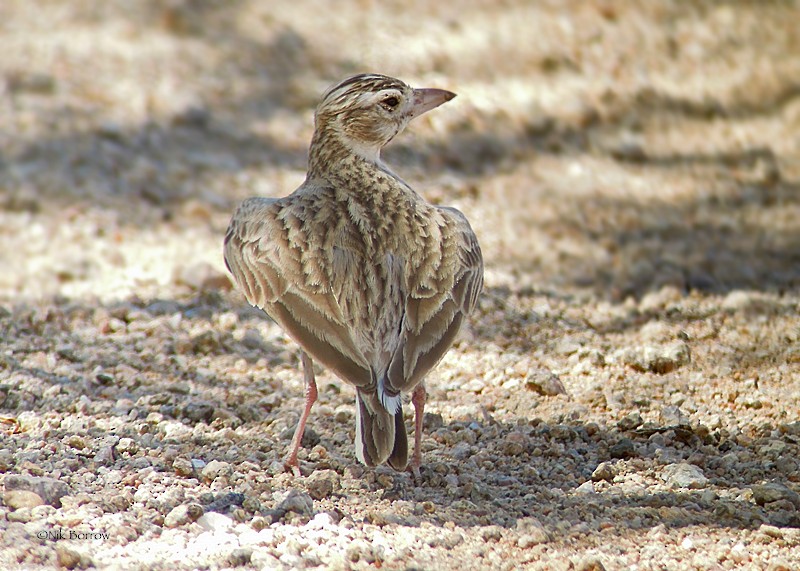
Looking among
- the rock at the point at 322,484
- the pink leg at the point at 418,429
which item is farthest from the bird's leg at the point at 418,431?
the rock at the point at 322,484

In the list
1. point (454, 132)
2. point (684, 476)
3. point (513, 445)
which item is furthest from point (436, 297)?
point (454, 132)

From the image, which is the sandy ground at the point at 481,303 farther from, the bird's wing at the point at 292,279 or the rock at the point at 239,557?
the bird's wing at the point at 292,279

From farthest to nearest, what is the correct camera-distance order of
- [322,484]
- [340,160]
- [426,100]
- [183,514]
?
[426,100], [340,160], [322,484], [183,514]

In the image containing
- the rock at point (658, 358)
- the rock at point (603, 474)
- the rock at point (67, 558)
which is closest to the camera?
the rock at point (67, 558)

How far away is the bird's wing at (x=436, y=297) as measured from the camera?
4.52 m

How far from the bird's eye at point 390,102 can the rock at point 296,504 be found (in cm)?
223

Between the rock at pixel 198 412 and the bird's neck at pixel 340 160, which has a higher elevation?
the bird's neck at pixel 340 160

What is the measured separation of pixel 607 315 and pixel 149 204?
3.41 meters

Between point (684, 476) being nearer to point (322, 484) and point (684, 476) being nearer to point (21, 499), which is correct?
point (322, 484)

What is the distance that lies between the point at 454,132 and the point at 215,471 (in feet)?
17.0

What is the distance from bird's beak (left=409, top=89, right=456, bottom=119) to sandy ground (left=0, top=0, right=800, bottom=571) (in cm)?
137

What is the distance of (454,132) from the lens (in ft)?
30.2

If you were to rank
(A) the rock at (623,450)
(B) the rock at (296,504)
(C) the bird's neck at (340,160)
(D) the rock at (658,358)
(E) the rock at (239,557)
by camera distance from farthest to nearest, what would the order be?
(D) the rock at (658,358) < (C) the bird's neck at (340,160) < (A) the rock at (623,450) < (B) the rock at (296,504) < (E) the rock at (239,557)

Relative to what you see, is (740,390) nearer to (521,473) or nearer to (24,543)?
(521,473)
